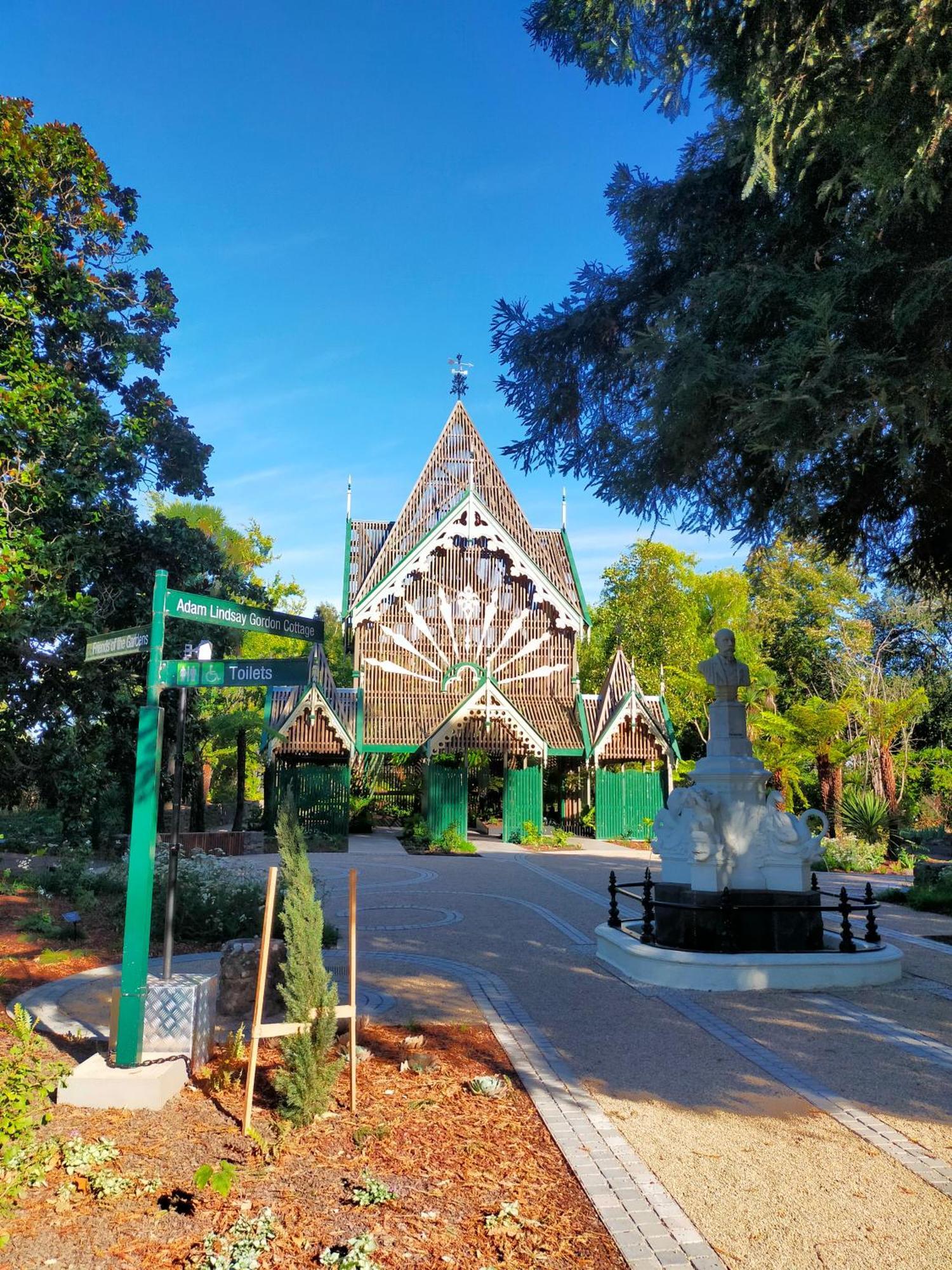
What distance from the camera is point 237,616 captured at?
6852 millimetres

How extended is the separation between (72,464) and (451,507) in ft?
59.2

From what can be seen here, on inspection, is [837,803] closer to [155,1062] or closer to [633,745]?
[633,745]

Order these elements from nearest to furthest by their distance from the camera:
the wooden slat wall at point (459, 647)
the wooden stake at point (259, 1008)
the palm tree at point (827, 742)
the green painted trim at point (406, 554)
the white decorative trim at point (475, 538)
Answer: the wooden stake at point (259, 1008)
the palm tree at point (827, 742)
the wooden slat wall at point (459, 647)
the green painted trim at point (406, 554)
the white decorative trim at point (475, 538)

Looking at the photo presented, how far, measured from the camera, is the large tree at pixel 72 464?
48.3 feet

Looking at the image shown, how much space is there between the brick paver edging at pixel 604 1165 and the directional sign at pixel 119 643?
13.9ft

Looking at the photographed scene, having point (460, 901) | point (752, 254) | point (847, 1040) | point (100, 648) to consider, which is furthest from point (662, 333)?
point (460, 901)

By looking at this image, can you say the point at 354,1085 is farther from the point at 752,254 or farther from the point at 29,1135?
the point at 752,254

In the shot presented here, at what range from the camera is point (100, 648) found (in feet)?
23.1

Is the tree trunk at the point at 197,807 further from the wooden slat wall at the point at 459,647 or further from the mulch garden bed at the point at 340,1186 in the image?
the mulch garden bed at the point at 340,1186

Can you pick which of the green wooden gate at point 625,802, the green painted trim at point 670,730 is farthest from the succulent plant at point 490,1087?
the green painted trim at point 670,730

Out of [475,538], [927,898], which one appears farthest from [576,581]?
[927,898]

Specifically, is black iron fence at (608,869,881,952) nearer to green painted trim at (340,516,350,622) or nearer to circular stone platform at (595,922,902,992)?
circular stone platform at (595,922,902,992)

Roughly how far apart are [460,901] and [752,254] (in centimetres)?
1106

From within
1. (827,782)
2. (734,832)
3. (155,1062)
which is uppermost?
(827,782)
